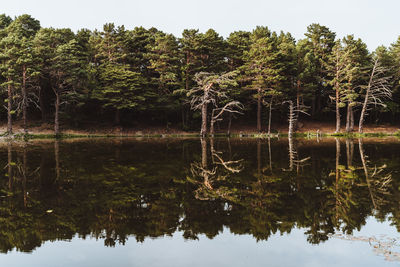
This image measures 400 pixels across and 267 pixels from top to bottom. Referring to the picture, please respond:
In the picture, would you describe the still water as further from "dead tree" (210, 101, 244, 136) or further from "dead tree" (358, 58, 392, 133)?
"dead tree" (358, 58, 392, 133)

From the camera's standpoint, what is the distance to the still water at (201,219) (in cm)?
489

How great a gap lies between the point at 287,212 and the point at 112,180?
6.24 meters

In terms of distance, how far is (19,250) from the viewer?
17.0 ft

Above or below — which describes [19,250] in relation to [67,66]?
below

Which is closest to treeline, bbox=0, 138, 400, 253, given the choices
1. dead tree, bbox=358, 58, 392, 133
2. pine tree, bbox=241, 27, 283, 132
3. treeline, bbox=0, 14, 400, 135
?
treeline, bbox=0, 14, 400, 135

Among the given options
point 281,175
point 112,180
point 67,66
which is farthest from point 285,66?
point 112,180

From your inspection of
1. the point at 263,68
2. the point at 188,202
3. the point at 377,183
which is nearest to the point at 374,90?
the point at 263,68

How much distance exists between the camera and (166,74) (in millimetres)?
40812

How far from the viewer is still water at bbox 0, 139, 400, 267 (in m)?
4.89

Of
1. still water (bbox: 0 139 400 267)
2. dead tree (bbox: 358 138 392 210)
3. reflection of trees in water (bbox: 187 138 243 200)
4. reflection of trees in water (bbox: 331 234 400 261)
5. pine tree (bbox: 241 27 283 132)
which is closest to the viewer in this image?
reflection of trees in water (bbox: 331 234 400 261)

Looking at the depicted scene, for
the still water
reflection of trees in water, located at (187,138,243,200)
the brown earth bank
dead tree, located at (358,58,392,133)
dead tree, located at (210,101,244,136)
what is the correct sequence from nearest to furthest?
the still water → reflection of trees in water, located at (187,138,243,200) → dead tree, located at (210,101,244,136) → the brown earth bank → dead tree, located at (358,58,392,133)

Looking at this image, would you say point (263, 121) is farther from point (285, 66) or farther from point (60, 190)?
point (60, 190)

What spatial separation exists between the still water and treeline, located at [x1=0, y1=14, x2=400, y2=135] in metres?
27.9

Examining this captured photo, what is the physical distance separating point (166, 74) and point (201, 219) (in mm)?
36247
